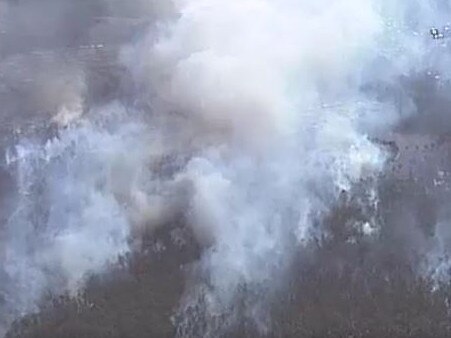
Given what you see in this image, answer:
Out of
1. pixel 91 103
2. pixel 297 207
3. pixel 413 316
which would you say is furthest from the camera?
pixel 91 103

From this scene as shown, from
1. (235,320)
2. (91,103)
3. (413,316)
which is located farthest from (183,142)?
(413,316)

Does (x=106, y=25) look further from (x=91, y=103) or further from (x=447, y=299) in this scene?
(x=447, y=299)

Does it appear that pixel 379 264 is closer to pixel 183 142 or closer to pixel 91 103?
pixel 183 142

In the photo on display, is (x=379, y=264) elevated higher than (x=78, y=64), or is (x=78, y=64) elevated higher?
(x=78, y=64)

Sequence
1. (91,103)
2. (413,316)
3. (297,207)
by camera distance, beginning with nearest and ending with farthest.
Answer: (413,316) < (297,207) < (91,103)

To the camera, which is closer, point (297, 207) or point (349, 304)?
point (349, 304)

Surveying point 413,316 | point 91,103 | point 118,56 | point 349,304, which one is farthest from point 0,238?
point 413,316

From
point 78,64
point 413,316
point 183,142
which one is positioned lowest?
point 413,316

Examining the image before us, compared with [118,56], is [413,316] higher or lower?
lower

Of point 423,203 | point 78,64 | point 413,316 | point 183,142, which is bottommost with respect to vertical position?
point 413,316
